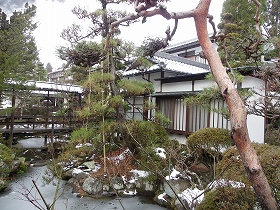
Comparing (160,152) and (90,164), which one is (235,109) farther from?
(90,164)

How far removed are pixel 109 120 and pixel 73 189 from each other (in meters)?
2.50

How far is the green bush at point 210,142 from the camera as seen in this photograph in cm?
652

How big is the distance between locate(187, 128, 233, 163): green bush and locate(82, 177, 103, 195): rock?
9.85 feet

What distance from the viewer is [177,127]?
10.3 meters

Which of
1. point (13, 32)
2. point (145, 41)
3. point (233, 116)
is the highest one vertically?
point (13, 32)

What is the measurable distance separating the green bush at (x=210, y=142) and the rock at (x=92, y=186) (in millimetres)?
3002

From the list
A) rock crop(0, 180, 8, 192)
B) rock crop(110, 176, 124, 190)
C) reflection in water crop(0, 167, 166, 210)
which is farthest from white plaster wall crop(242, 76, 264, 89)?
rock crop(0, 180, 8, 192)

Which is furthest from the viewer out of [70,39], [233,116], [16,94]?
[16,94]

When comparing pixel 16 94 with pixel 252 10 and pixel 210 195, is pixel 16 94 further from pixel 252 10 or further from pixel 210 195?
pixel 252 10

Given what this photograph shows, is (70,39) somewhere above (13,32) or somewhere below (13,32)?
below

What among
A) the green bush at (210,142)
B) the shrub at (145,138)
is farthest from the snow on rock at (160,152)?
the green bush at (210,142)

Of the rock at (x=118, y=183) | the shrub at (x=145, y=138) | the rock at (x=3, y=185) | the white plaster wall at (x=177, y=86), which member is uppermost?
the white plaster wall at (x=177, y=86)

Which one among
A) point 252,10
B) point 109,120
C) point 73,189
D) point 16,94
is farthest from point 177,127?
point 252,10

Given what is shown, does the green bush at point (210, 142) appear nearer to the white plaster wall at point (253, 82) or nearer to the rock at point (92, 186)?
the white plaster wall at point (253, 82)
